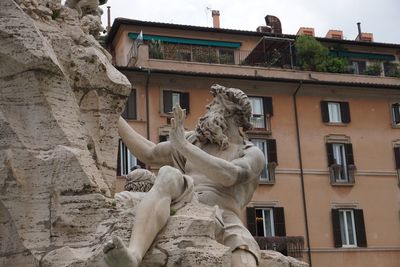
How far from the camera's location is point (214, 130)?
7102 millimetres

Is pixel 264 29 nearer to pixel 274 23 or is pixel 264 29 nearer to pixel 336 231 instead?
pixel 274 23

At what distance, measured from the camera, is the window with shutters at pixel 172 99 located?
34.6 meters

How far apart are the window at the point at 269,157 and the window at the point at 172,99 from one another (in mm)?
3413

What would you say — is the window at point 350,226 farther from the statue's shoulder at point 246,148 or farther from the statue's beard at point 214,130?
the statue's beard at point 214,130

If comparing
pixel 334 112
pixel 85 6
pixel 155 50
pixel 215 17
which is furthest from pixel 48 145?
pixel 215 17

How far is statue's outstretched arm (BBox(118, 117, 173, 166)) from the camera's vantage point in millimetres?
7431

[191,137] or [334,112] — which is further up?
[334,112]

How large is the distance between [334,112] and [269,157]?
4.25m

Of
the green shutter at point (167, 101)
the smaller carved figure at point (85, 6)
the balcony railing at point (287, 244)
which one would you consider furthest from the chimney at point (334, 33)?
the smaller carved figure at point (85, 6)

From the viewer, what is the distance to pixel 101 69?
715 cm

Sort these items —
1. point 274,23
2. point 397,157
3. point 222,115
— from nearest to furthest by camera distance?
point 222,115 → point 397,157 → point 274,23

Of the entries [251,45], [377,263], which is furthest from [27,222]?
[251,45]

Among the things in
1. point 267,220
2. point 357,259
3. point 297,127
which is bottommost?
point 357,259

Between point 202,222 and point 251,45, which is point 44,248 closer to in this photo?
point 202,222
